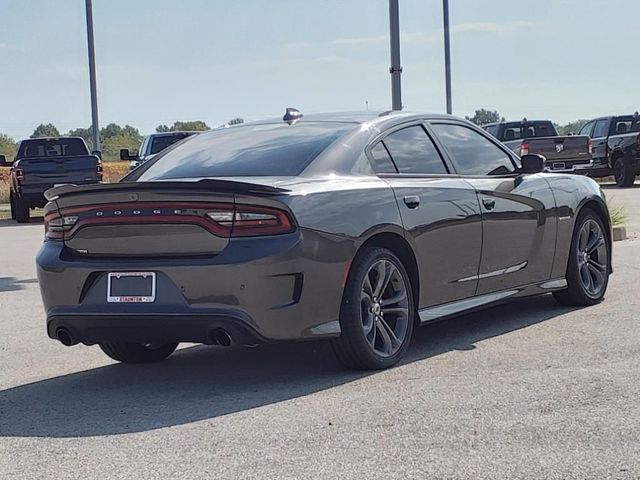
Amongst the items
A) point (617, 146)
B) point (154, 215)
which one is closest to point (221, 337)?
point (154, 215)

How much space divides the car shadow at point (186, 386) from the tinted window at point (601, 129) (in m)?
23.1

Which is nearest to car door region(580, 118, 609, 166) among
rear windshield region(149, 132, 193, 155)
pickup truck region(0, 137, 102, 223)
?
rear windshield region(149, 132, 193, 155)

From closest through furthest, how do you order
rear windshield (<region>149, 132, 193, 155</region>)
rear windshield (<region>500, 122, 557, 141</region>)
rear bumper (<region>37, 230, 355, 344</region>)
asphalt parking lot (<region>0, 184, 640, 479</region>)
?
asphalt parking lot (<region>0, 184, 640, 479</region>), rear bumper (<region>37, 230, 355, 344</region>), rear windshield (<region>149, 132, 193, 155</region>), rear windshield (<region>500, 122, 557, 141</region>)

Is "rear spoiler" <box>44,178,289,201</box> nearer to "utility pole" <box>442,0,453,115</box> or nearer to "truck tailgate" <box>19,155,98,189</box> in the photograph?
"truck tailgate" <box>19,155,98,189</box>

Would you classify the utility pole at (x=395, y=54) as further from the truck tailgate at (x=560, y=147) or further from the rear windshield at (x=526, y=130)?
the rear windshield at (x=526, y=130)

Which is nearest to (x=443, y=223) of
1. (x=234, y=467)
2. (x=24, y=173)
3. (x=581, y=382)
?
(x=581, y=382)

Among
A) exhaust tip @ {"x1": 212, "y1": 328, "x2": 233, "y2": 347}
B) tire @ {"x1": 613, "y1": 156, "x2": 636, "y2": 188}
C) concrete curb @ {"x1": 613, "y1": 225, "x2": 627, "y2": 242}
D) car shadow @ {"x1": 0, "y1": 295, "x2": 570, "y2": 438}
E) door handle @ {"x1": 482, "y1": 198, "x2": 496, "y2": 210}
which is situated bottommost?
tire @ {"x1": 613, "y1": 156, "x2": 636, "y2": 188}

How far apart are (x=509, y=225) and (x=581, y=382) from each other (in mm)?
1982

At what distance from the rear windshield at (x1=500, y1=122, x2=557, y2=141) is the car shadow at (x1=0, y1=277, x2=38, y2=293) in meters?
17.1

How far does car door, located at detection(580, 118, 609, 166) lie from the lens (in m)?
29.6

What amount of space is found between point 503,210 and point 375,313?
1.62 meters

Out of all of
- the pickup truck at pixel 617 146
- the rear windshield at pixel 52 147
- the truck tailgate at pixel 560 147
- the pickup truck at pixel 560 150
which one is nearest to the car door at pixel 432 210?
the pickup truck at pixel 560 150

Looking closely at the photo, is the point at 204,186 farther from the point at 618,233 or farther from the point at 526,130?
the point at 526,130

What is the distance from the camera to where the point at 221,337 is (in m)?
6.05
